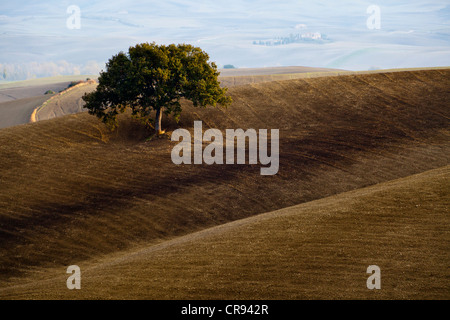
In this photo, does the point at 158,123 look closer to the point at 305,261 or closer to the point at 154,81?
the point at 154,81

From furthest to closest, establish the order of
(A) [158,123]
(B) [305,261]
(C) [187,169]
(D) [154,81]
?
(A) [158,123]
(D) [154,81]
(C) [187,169]
(B) [305,261]

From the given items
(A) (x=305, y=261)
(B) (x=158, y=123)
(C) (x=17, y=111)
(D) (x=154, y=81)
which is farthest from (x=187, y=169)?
(C) (x=17, y=111)

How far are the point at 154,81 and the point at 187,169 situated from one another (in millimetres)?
10986

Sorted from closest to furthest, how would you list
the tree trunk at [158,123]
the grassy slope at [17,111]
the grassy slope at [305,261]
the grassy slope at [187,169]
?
the grassy slope at [305,261]
the grassy slope at [187,169]
the tree trunk at [158,123]
the grassy slope at [17,111]

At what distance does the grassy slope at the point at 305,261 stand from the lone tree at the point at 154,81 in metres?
21.5

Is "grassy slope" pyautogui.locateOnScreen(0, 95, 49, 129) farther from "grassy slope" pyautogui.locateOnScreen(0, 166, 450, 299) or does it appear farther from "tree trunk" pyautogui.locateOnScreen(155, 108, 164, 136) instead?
"grassy slope" pyautogui.locateOnScreen(0, 166, 450, 299)

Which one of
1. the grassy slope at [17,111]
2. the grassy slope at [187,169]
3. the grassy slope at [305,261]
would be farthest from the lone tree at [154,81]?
the grassy slope at [17,111]

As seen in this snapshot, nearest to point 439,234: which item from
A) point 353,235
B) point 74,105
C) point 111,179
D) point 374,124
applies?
point 353,235

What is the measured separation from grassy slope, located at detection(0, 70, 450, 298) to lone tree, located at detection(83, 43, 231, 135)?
10.7 ft

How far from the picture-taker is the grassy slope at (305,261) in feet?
42.8

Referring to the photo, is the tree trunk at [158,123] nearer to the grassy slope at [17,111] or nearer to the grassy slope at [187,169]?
the grassy slope at [187,169]

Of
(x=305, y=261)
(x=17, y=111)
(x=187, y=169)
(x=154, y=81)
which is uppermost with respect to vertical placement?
(x=154, y=81)

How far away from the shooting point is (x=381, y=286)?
1266 cm

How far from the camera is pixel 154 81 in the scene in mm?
40844
